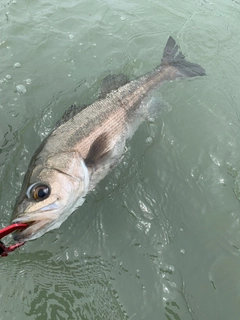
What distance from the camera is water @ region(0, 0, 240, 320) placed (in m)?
3.05

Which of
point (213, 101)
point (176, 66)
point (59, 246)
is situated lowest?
point (59, 246)

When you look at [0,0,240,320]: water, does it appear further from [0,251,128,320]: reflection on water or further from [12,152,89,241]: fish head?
[12,152,89,241]: fish head

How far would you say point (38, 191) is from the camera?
2.98 m

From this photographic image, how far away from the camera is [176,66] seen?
5.29 meters

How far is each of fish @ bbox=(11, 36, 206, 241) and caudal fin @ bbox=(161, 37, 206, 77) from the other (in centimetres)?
2

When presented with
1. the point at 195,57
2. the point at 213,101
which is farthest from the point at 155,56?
the point at 213,101

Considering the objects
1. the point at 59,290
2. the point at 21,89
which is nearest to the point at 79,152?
the point at 59,290

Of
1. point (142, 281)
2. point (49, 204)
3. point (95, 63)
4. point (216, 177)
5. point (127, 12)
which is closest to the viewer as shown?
point (49, 204)

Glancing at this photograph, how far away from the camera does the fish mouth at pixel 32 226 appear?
8.86ft

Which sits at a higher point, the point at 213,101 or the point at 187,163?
the point at 213,101

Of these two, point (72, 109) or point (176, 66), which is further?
point (176, 66)

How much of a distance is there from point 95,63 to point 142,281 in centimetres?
432

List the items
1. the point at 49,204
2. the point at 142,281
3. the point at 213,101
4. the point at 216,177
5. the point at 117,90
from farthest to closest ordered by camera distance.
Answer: the point at 213,101
the point at 117,90
the point at 216,177
the point at 142,281
the point at 49,204

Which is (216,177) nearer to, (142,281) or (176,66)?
(142,281)
